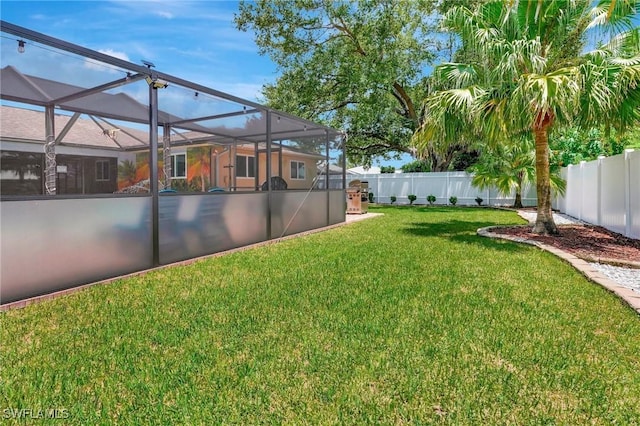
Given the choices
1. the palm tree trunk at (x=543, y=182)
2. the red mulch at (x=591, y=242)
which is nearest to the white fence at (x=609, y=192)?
the red mulch at (x=591, y=242)

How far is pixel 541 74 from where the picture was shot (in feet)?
21.6

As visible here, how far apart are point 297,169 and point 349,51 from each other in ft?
23.0

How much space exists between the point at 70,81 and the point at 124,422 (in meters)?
5.49

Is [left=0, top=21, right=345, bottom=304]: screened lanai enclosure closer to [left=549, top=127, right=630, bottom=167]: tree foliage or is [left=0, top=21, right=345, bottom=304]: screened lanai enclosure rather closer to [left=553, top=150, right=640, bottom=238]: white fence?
[left=553, top=150, right=640, bottom=238]: white fence

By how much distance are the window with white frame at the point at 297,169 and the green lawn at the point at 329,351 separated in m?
8.16

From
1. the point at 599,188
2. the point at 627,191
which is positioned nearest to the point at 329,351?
the point at 627,191

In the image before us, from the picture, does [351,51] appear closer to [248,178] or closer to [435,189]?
[435,189]

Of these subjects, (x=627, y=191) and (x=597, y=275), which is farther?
(x=627, y=191)

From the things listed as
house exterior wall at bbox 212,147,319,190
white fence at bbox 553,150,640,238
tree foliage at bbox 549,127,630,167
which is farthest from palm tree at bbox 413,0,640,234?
tree foliage at bbox 549,127,630,167

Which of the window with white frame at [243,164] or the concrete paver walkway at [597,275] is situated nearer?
the concrete paver walkway at [597,275]

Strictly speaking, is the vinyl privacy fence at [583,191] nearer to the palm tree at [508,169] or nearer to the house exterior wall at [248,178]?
the house exterior wall at [248,178]

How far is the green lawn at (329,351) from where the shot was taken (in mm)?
2020

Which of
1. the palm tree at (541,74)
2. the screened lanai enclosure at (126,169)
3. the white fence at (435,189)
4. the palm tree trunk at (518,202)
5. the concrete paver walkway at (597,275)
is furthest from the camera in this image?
the white fence at (435,189)

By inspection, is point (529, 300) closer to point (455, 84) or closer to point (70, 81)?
point (455, 84)
